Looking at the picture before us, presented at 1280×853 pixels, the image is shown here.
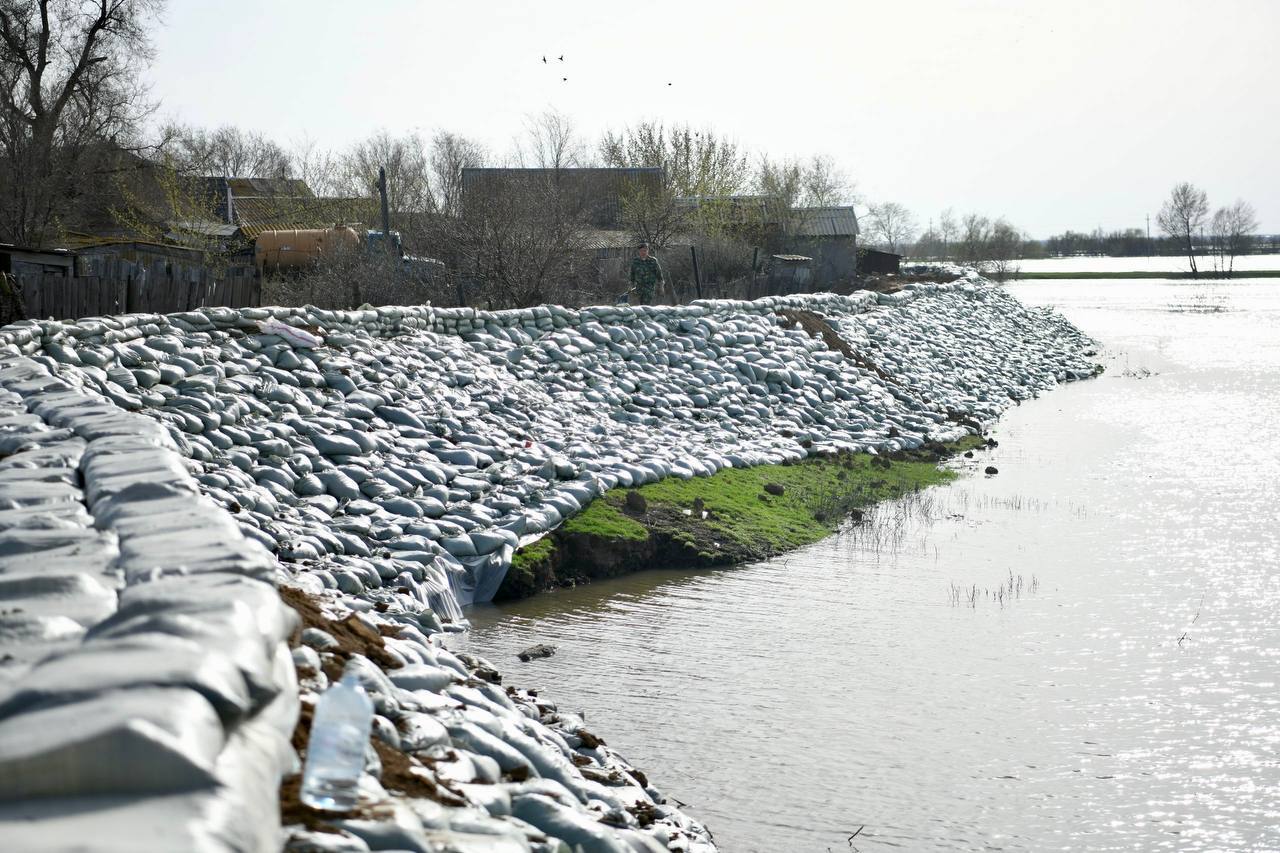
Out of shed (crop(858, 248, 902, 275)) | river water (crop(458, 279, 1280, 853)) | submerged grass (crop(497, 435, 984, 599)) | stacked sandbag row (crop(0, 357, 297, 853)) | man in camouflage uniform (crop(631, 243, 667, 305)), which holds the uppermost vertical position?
shed (crop(858, 248, 902, 275))

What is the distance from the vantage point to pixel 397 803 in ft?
9.63

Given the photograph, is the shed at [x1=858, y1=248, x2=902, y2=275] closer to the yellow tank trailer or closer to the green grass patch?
the yellow tank trailer

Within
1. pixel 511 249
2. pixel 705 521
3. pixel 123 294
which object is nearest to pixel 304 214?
pixel 511 249

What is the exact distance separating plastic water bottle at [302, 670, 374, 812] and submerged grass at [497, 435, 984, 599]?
5.10 metres

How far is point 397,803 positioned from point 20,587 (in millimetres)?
1164

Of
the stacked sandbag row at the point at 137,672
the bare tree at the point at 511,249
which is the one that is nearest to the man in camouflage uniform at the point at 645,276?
the bare tree at the point at 511,249

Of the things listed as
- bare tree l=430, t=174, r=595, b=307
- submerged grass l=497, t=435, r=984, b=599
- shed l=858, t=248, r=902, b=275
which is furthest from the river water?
shed l=858, t=248, r=902, b=275

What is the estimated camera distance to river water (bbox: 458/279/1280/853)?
17.2 ft

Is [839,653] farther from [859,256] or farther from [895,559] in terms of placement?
[859,256]

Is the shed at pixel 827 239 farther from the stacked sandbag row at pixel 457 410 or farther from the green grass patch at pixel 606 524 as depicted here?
the green grass patch at pixel 606 524

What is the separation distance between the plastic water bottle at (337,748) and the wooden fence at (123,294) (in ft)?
29.9

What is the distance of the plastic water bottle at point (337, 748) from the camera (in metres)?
2.74

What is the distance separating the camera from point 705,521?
1027 centimetres

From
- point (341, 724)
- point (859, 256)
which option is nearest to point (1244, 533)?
point (341, 724)
